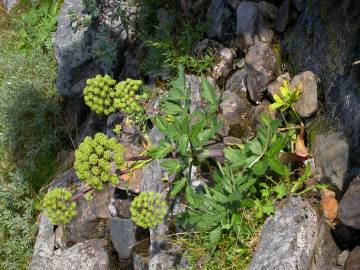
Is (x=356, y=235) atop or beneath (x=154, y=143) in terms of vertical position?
beneath

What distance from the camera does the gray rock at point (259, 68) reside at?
178 inches

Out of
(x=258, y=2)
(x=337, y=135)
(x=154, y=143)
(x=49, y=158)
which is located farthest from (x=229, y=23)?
(x=49, y=158)

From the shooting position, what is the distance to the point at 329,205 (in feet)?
12.5

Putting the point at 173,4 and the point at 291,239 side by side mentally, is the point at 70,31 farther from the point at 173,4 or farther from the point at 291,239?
the point at 291,239

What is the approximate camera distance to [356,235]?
Answer: 3646 millimetres

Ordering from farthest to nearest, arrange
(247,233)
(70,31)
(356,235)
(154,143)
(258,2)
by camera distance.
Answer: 1. (70,31)
2. (154,143)
3. (258,2)
4. (247,233)
5. (356,235)

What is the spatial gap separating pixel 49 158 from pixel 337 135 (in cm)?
450

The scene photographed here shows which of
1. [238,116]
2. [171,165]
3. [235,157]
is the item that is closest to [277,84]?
[238,116]

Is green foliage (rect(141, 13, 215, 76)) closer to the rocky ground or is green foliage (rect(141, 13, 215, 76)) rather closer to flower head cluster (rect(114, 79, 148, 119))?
the rocky ground

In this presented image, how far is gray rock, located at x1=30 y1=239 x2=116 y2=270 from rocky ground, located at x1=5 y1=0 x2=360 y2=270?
0.04 feet

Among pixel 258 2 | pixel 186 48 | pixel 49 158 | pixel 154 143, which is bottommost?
pixel 49 158

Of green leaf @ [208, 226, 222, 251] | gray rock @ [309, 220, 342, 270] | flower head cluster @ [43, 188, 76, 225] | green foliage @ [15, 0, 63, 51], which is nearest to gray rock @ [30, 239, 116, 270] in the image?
flower head cluster @ [43, 188, 76, 225]

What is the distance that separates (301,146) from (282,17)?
1.23 metres

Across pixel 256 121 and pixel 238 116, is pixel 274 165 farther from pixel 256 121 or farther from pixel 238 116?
pixel 238 116
